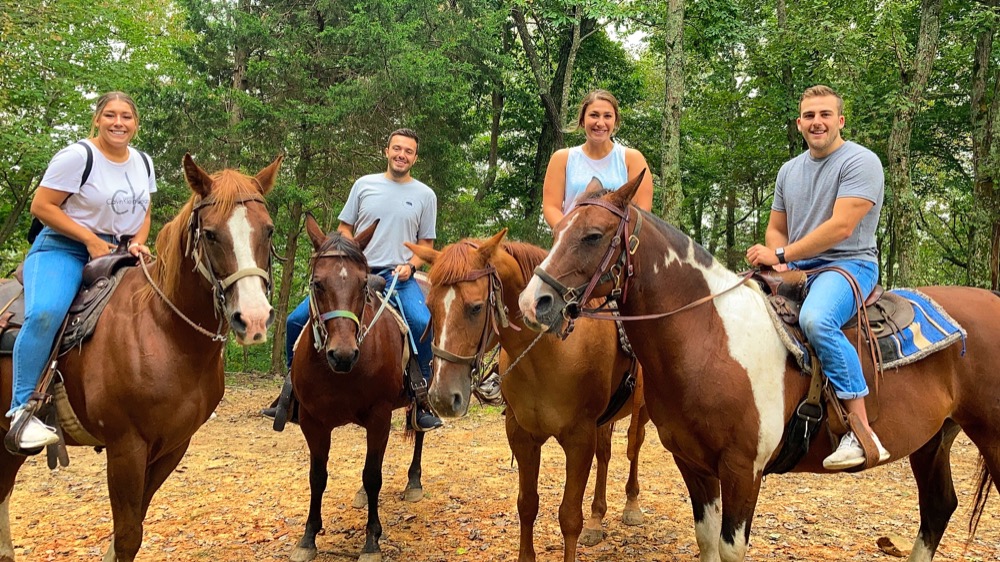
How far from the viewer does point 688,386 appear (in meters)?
3.15

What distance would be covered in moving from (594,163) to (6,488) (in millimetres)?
4774

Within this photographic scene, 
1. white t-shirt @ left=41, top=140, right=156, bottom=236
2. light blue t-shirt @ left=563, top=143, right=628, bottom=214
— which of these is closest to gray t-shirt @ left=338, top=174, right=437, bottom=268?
light blue t-shirt @ left=563, top=143, right=628, bottom=214

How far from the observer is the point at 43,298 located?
11.3 ft

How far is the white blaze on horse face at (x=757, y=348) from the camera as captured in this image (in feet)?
10.3

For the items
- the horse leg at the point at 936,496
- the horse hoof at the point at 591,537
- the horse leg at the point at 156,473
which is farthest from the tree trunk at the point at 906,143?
the horse leg at the point at 156,473

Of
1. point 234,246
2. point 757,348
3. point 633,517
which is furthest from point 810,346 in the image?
point 234,246

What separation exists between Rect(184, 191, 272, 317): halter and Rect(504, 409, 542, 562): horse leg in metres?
2.02

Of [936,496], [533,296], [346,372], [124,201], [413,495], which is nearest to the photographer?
[533,296]

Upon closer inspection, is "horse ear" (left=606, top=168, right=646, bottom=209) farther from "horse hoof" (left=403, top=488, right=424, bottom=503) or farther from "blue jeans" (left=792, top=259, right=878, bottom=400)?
"horse hoof" (left=403, top=488, right=424, bottom=503)

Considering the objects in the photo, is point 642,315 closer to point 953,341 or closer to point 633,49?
point 953,341

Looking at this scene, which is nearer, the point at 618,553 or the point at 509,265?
the point at 509,265

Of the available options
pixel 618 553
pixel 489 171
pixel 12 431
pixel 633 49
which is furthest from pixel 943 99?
pixel 12 431

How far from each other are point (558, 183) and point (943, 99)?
18.1 metres

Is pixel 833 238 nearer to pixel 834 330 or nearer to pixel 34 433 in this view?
pixel 834 330
